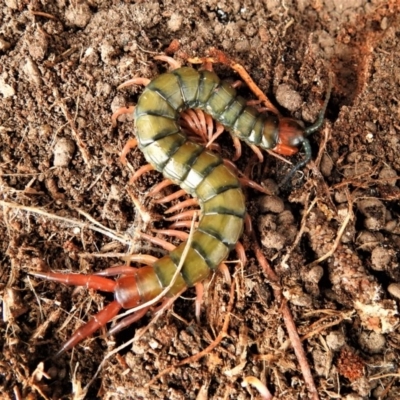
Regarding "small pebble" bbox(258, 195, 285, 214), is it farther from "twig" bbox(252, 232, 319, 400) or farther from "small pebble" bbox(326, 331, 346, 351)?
"small pebble" bbox(326, 331, 346, 351)

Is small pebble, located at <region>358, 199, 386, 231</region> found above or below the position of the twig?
above

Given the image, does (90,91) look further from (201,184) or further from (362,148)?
(362,148)

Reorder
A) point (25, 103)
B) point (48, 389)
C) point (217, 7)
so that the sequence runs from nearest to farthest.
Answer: point (48, 389) < point (25, 103) < point (217, 7)

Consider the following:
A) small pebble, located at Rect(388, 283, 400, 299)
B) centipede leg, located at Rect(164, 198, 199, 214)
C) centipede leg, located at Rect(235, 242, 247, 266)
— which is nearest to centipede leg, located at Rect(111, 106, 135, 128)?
centipede leg, located at Rect(164, 198, 199, 214)

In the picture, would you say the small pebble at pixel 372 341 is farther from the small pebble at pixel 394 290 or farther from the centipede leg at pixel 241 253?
the centipede leg at pixel 241 253

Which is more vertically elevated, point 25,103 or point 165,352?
point 25,103

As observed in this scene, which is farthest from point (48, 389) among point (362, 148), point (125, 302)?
point (362, 148)
